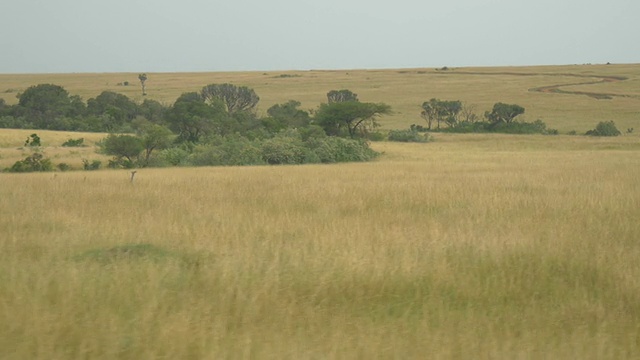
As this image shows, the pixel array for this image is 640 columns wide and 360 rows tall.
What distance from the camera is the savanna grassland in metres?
4.55

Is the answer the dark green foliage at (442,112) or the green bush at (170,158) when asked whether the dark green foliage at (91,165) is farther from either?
the dark green foliage at (442,112)

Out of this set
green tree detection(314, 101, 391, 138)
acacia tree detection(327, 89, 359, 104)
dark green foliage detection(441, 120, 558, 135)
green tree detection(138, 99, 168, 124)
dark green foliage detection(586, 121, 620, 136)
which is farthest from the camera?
acacia tree detection(327, 89, 359, 104)

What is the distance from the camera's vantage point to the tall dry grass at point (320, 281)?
4.54m

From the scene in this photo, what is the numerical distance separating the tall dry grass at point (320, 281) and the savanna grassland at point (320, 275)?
0.07 feet

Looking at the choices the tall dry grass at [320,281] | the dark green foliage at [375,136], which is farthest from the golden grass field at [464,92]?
the tall dry grass at [320,281]

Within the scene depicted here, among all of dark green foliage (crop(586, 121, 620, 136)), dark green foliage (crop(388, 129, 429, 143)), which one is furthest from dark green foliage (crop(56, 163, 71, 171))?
dark green foliage (crop(586, 121, 620, 136))

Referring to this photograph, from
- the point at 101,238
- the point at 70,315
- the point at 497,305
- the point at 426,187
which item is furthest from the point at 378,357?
the point at 426,187

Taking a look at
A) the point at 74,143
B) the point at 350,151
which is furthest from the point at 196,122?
the point at 350,151

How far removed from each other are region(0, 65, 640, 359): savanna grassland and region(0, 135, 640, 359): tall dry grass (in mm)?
20

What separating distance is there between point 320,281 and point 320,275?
0.60 ft

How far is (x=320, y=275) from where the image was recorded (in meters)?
6.20

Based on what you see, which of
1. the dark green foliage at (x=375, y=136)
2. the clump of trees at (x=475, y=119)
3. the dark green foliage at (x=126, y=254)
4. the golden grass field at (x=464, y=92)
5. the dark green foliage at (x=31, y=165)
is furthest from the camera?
the golden grass field at (x=464, y=92)

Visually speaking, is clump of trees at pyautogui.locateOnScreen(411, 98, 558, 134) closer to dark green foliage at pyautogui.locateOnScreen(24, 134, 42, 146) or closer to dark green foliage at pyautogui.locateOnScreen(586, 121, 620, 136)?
dark green foliage at pyautogui.locateOnScreen(586, 121, 620, 136)

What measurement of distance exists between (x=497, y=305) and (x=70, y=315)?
342 cm
